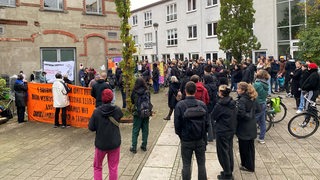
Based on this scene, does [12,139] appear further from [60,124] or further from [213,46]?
[213,46]

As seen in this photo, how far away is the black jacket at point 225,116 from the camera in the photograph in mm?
5680

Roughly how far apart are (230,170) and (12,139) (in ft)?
21.4

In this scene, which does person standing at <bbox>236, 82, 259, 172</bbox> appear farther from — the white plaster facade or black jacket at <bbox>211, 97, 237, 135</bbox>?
the white plaster facade

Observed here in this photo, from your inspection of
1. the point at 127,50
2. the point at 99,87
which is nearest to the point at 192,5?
the point at 127,50

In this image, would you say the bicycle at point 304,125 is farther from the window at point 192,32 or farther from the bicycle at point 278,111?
the window at point 192,32

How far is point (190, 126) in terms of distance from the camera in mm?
5066

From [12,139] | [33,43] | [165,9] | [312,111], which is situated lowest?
[12,139]

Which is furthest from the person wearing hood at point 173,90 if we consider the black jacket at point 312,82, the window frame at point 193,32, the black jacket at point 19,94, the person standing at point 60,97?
the window frame at point 193,32

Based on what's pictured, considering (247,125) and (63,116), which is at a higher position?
(247,125)

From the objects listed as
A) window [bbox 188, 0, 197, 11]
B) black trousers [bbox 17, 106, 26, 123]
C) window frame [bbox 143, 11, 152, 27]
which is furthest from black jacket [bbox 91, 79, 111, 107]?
window frame [bbox 143, 11, 152, 27]

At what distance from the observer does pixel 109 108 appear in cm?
522

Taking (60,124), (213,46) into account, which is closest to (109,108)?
(60,124)

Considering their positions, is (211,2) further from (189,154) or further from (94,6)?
(189,154)

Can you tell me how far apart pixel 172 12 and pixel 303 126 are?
2940cm
